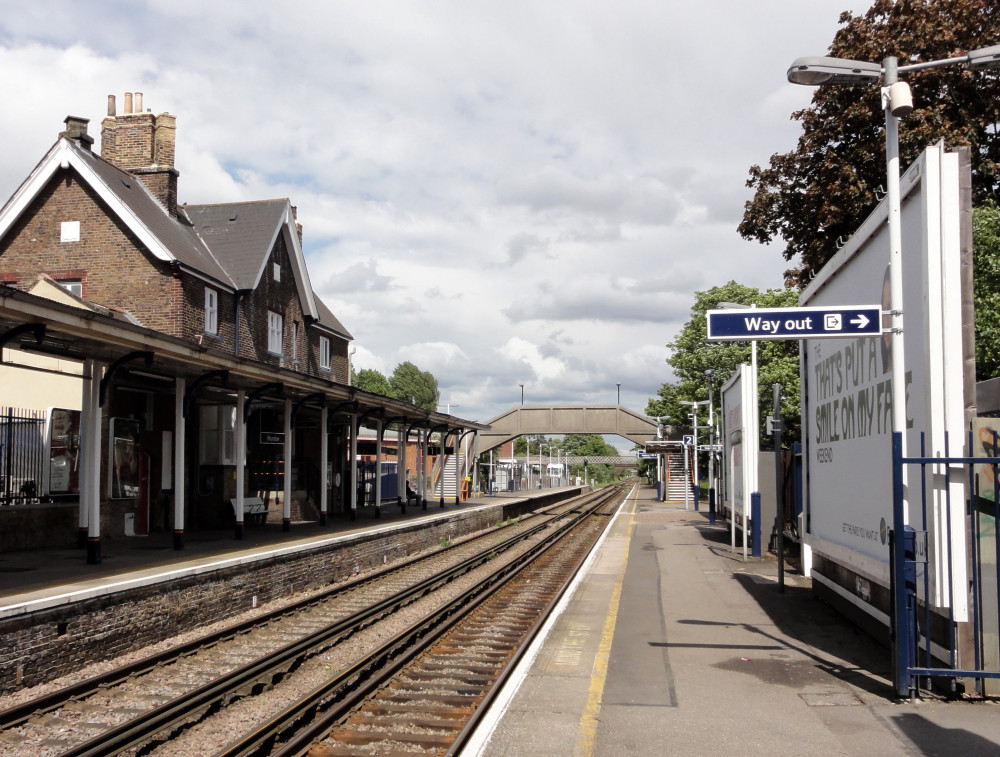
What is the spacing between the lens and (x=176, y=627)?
33.9 ft

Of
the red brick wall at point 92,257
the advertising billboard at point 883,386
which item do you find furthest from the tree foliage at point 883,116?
the red brick wall at point 92,257

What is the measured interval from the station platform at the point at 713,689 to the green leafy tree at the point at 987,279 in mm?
6723

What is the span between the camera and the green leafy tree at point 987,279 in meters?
15.4

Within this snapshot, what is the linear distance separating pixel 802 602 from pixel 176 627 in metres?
8.10

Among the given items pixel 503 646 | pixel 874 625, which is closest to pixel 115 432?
pixel 503 646

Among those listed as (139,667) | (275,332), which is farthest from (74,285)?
(139,667)

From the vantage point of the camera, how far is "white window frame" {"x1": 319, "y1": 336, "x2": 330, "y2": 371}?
28.2 m

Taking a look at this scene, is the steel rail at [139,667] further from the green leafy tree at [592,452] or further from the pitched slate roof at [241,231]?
the green leafy tree at [592,452]

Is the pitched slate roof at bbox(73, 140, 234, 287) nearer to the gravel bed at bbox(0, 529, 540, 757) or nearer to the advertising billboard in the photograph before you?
the gravel bed at bbox(0, 529, 540, 757)

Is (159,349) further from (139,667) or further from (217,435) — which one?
(217,435)

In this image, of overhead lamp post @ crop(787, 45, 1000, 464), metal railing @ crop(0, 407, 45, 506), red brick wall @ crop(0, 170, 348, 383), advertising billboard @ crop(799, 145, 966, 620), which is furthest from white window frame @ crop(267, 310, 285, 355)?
overhead lamp post @ crop(787, 45, 1000, 464)

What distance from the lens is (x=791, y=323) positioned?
749cm

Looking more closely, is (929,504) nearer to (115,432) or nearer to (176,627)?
(176,627)

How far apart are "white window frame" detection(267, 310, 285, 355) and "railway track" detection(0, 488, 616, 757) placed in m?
12.5
